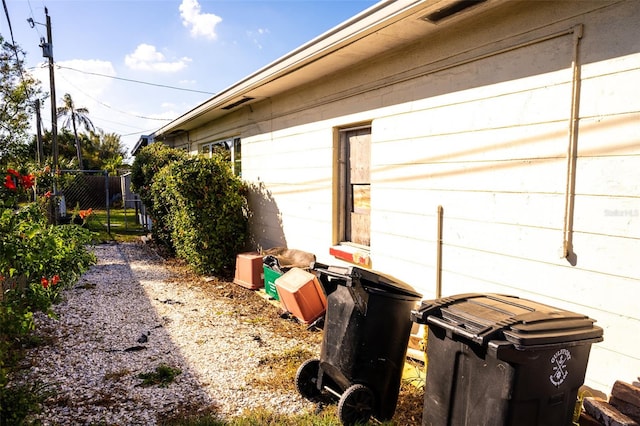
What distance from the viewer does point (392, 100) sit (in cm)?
488

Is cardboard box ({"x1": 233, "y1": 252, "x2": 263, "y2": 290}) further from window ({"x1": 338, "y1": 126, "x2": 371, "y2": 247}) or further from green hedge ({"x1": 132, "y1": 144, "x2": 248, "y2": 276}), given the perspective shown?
window ({"x1": 338, "y1": 126, "x2": 371, "y2": 247})

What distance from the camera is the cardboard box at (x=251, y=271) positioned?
23.7 feet

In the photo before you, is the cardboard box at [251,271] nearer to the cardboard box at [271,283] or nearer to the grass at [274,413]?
the cardboard box at [271,283]

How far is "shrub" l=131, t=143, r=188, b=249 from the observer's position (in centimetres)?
1016

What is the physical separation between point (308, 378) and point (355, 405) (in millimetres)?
641

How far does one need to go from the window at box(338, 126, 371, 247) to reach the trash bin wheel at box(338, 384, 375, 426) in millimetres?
2742

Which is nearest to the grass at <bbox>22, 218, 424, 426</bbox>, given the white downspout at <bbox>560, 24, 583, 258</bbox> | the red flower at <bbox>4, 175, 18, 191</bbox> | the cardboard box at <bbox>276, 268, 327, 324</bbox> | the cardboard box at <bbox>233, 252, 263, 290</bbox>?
the cardboard box at <bbox>276, 268, 327, 324</bbox>

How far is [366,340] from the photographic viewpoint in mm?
3057

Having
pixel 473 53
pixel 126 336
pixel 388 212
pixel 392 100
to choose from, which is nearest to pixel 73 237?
pixel 126 336

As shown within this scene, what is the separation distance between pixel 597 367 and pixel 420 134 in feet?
8.84

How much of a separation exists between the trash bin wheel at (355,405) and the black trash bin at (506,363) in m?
0.60

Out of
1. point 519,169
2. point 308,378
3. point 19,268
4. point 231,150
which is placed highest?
point 231,150

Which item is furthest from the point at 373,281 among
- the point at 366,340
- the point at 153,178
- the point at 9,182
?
the point at 153,178

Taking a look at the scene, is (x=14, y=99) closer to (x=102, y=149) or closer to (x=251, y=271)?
(x=251, y=271)
